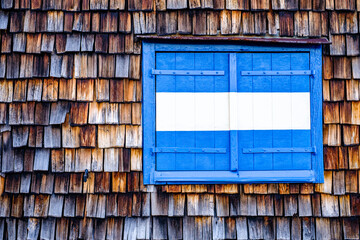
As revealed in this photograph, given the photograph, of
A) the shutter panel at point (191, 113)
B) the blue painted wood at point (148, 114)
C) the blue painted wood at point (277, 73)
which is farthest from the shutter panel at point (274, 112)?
the blue painted wood at point (148, 114)

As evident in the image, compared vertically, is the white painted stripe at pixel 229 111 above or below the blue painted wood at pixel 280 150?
above

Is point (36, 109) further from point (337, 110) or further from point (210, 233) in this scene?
point (337, 110)

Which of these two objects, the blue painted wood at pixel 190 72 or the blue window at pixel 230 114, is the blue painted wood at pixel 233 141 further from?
the blue painted wood at pixel 190 72

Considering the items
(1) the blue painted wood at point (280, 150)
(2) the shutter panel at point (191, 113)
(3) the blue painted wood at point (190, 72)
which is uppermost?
(3) the blue painted wood at point (190, 72)

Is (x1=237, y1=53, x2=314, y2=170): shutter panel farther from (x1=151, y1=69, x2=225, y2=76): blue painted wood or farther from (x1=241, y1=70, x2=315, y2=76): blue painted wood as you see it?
(x1=151, y1=69, x2=225, y2=76): blue painted wood

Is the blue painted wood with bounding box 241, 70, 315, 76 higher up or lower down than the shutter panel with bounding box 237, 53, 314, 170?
higher up

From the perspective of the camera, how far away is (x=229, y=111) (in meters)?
3.31

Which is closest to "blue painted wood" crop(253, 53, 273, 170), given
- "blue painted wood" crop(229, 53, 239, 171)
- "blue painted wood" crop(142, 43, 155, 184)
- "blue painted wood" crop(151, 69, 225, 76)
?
"blue painted wood" crop(229, 53, 239, 171)

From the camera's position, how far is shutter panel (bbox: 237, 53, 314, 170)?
10.8 ft

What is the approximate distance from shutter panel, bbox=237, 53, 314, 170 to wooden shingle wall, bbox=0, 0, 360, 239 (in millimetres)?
227

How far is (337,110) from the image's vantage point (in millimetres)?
3344

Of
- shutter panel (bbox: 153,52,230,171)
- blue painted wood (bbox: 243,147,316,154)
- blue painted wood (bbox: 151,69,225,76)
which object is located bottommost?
blue painted wood (bbox: 243,147,316,154)

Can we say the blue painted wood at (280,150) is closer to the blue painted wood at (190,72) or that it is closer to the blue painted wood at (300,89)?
the blue painted wood at (300,89)

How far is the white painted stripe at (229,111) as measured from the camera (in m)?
3.29
